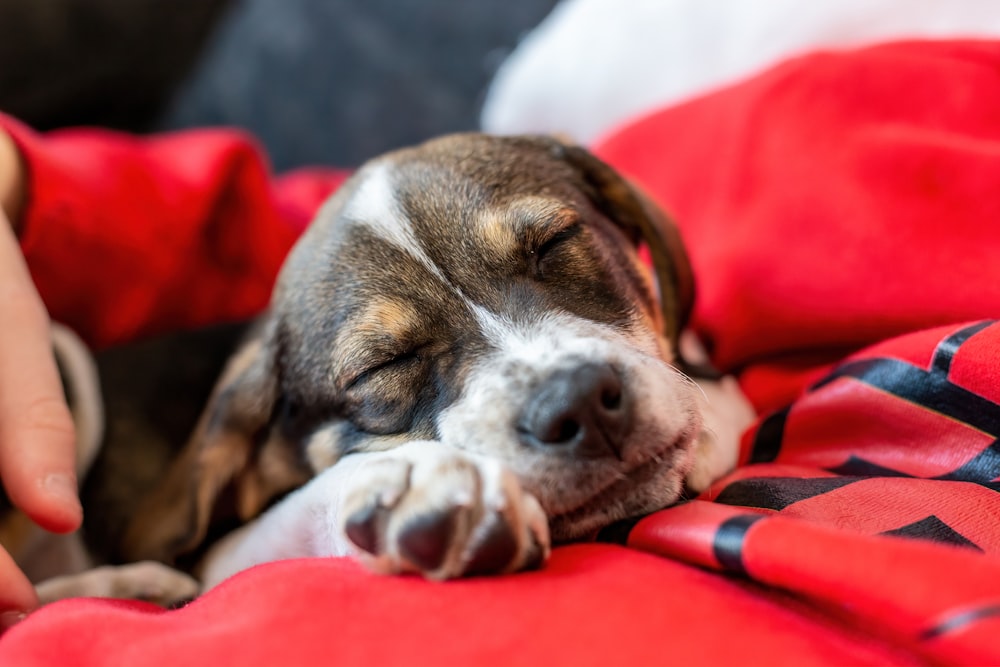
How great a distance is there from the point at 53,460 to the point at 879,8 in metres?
2.64

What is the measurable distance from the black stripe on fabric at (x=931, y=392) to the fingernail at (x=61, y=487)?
1632mm

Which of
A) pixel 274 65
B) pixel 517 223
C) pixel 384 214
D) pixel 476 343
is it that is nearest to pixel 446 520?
pixel 476 343

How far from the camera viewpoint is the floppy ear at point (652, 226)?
2168 mm

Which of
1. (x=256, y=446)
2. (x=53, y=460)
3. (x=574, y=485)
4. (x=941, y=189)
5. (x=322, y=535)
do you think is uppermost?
(x=941, y=189)

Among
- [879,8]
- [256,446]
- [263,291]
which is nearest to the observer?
[256,446]

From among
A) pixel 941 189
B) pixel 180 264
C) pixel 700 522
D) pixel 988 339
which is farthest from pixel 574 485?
pixel 180 264

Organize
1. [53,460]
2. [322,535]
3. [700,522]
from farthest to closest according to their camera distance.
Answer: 1. [322,535]
2. [53,460]
3. [700,522]

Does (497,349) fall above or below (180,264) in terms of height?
above

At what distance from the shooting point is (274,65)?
3896 mm

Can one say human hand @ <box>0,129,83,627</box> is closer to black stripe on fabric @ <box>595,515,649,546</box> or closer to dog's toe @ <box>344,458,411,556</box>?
dog's toe @ <box>344,458,411,556</box>

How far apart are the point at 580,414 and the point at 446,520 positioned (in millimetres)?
333

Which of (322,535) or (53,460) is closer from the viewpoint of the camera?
(53,460)

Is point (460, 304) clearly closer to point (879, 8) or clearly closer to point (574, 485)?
point (574, 485)

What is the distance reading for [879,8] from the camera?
2561 millimetres
